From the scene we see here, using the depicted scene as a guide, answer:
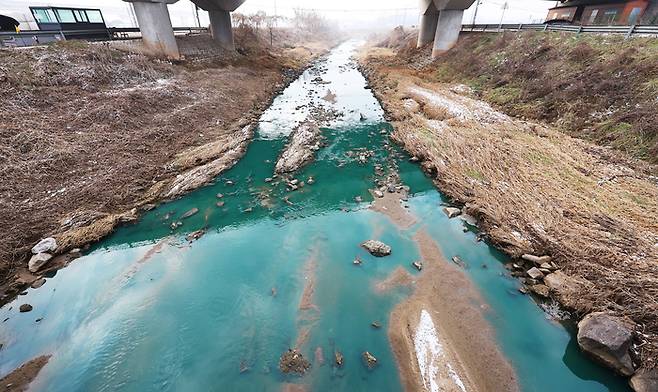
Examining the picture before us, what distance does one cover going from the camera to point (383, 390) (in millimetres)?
6926

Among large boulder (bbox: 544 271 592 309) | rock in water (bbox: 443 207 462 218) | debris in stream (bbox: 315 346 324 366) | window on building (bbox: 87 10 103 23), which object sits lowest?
debris in stream (bbox: 315 346 324 366)

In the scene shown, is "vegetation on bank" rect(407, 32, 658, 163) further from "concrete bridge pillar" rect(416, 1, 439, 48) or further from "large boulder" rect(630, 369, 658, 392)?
"concrete bridge pillar" rect(416, 1, 439, 48)

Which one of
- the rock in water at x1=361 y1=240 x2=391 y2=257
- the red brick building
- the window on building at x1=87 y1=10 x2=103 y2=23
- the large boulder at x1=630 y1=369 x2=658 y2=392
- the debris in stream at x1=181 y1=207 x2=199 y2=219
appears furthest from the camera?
the red brick building

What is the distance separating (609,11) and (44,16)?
54869mm

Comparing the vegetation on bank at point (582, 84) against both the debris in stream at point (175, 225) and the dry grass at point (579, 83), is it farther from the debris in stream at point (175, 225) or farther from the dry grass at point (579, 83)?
the debris in stream at point (175, 225)

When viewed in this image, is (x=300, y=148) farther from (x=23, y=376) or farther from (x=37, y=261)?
(x=23, y=376)

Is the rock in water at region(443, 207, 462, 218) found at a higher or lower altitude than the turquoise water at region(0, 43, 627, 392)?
higher

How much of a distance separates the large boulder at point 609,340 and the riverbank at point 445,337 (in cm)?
203

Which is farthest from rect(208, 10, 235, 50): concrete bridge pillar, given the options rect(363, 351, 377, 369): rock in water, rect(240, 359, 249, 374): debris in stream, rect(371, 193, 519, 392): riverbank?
rect(363, 351, 377, 369): rock in water

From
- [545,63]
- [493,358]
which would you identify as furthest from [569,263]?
[545,63]

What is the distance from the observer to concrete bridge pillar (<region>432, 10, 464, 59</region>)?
33688 mm

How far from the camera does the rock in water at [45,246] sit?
33.0 ft

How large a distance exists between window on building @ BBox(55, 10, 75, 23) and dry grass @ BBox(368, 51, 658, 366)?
97.8ft

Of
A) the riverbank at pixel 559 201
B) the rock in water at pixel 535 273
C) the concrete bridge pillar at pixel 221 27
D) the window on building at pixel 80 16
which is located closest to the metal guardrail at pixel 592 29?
the riverbank at pixel 559 201
